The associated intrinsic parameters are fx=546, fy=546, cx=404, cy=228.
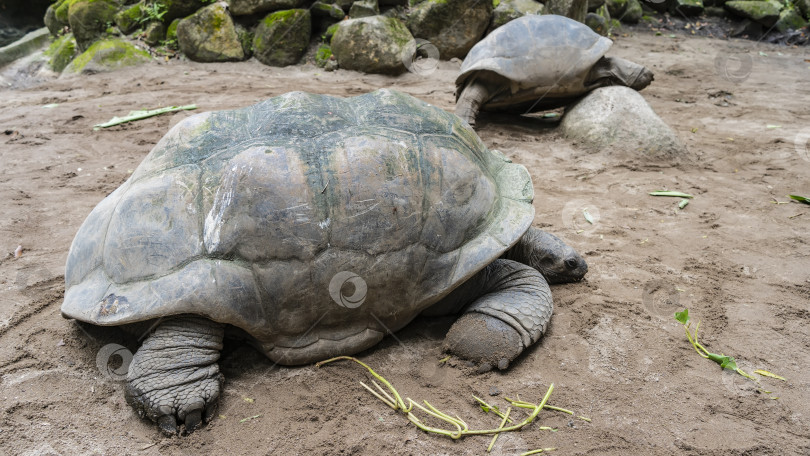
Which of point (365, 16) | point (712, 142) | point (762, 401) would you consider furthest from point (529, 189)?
point (365, 16)

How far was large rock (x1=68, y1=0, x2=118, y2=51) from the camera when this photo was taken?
905cm

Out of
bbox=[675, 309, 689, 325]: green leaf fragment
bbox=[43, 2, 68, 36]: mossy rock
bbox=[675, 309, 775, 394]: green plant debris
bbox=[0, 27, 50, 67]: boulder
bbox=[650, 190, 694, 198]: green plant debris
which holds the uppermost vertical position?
bbox=[675, 309, 689, 325]: green leaf fragment

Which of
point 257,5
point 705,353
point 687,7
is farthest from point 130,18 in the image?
point 687,7

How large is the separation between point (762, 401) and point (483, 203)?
1456 mm

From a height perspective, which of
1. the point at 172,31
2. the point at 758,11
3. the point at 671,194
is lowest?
the point at 758,11

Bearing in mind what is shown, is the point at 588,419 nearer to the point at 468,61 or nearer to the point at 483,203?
the point at 483,203

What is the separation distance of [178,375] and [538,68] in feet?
16.0

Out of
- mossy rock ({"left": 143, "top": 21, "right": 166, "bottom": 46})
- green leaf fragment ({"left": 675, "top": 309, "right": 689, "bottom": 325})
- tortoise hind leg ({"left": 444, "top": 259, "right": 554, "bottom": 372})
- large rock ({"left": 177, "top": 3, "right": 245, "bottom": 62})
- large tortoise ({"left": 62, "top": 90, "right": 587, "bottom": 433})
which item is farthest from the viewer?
mossy rock ({"left": 143, "top": 21, "right": 166, "bottom": 46})

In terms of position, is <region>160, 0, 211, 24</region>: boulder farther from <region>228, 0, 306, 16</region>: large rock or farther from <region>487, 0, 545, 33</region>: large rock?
<region>487, 0, 545, 33</region>: large rock

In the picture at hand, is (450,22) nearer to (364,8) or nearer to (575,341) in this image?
(364,8)

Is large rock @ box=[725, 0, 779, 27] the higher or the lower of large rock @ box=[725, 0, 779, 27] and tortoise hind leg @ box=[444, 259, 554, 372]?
the lower

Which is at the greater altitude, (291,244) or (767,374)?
(291,244)

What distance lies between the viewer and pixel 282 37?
28.3ft

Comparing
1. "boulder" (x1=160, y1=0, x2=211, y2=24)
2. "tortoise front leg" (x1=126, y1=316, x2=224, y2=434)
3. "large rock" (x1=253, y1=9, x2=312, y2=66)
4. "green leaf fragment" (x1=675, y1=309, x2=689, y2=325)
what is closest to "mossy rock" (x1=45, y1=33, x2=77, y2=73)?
"boulder" (x1=160, y1=0, x2=211, y2=24)
